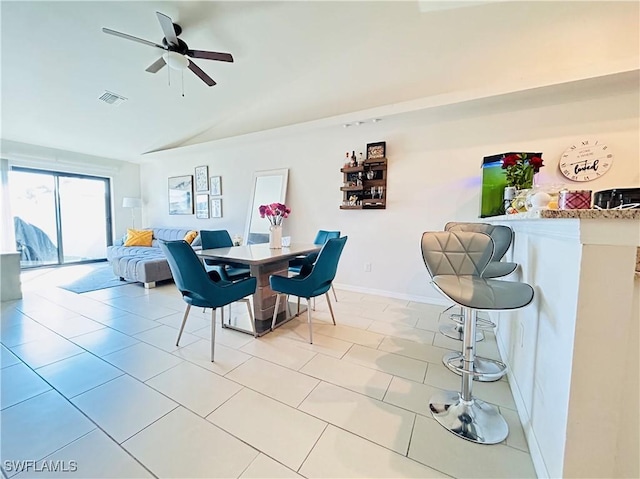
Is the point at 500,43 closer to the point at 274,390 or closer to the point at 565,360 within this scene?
the point at 565,360

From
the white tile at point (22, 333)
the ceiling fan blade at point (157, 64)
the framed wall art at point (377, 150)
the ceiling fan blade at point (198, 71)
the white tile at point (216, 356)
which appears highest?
the ceiling fan blade at point (157, 64)

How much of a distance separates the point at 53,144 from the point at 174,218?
2472 millimetres

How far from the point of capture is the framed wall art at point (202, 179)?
5.44 metres

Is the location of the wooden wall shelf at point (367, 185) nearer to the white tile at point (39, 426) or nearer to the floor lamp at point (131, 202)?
the white tile at point (39, 426)

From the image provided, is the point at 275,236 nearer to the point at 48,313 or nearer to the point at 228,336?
the point at 228,336

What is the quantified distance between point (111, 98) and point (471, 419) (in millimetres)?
5514

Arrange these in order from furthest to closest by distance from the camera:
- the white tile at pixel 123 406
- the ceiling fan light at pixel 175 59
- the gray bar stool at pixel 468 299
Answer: the ceiling fan light at pixel 175 59 < the white tile at pixel 123 406 < the gray bar stool at pixel 468 299

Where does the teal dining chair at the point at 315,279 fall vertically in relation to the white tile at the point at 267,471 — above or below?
above

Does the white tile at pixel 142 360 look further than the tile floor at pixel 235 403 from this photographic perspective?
Yes

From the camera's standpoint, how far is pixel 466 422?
1375mm

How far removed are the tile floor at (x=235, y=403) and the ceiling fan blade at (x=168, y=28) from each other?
2.67m

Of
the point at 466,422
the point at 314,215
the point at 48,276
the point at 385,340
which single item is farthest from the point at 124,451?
the point at 48,276

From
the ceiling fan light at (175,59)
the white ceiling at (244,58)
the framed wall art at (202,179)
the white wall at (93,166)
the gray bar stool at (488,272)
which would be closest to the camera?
the gray bar stool at (488,272)

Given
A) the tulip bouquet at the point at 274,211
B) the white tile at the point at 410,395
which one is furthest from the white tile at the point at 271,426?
the tulip bouquet at the point at 274,211
